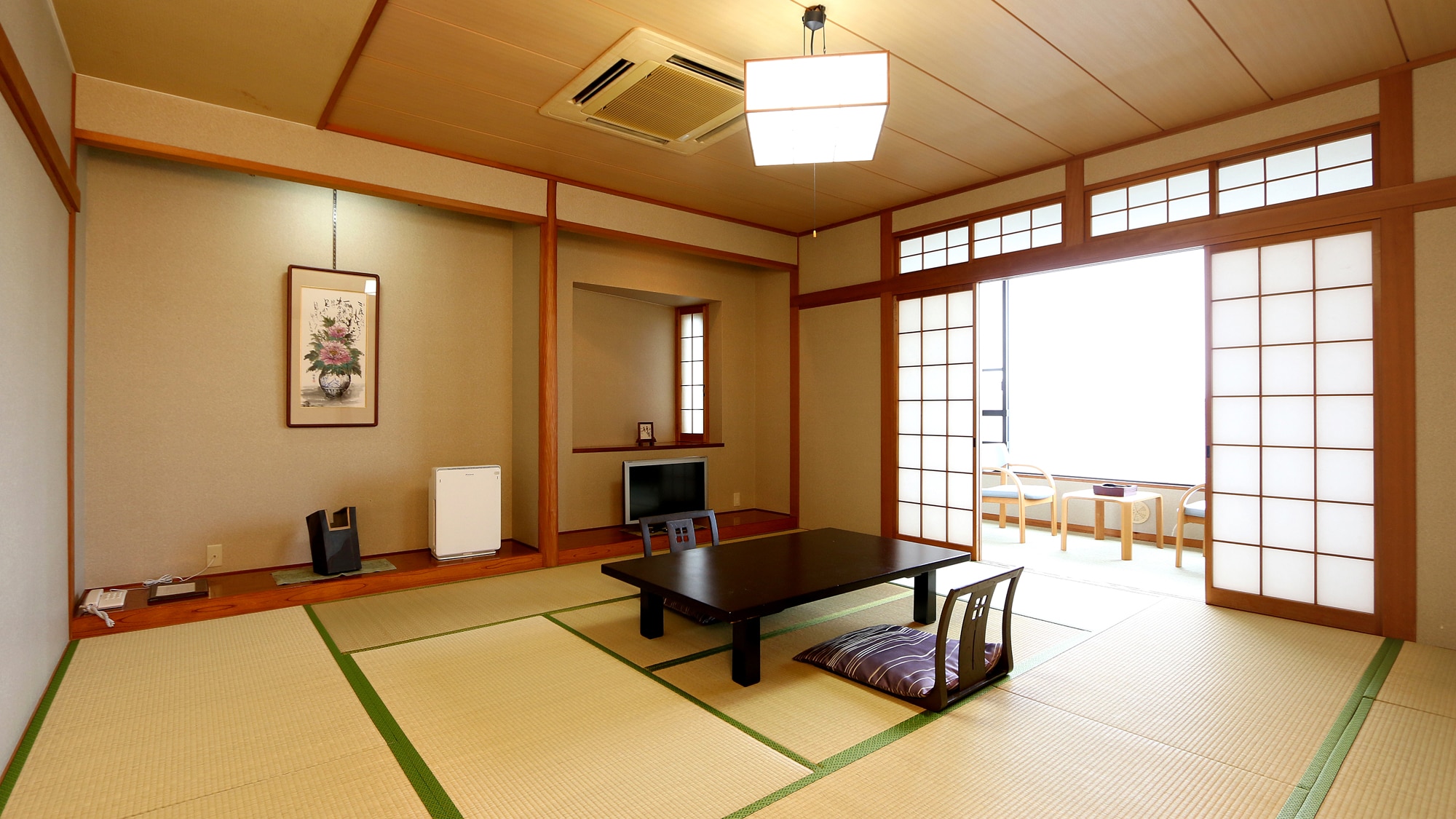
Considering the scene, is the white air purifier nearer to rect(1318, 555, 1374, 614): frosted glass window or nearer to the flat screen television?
the flat screen television

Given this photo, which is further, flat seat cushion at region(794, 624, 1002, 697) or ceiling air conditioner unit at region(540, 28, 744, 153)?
ceiling air conditioner unit at region(540, 28, 744, 153)

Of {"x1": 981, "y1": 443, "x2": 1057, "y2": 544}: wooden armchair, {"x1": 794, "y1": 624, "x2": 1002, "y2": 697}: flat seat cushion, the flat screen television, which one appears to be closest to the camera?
{"x1": 794, "y1": 624, "x2": 1002, "y2": 697}: flat seat cushion

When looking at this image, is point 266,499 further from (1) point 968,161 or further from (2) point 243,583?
(1) point 968,161

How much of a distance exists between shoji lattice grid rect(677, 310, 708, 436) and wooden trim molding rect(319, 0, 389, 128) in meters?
3.68

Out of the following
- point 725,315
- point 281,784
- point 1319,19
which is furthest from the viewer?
point 725,315

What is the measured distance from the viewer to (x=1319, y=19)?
114 inches

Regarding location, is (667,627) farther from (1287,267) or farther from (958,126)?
(1287,267)

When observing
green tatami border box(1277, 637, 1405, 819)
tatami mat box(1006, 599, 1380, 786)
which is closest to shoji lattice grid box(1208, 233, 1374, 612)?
tatami mat box(1006, 599, 1380, 786)

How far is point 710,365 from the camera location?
6605 millimetres

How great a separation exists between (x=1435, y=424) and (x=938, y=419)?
9.21ft

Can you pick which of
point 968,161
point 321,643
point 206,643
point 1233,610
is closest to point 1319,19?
point 968,161

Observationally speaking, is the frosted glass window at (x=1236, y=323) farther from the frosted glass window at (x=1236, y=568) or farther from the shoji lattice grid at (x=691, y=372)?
the shoji lattice grid at (x=691, y=372)

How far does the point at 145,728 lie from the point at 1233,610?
5184mm

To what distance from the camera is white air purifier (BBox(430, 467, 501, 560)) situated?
174 inches
